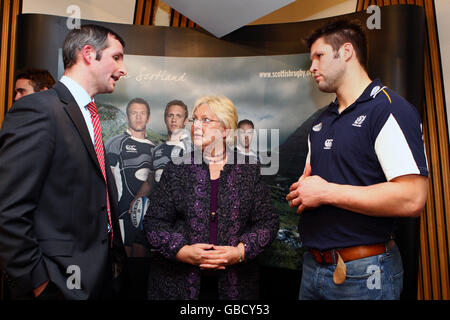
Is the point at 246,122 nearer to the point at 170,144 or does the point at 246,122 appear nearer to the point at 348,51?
the point at 170,144

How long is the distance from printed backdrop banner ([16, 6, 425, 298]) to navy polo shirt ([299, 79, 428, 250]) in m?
1.40

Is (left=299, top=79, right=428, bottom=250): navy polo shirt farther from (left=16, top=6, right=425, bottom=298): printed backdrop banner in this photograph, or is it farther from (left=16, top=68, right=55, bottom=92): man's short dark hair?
(left=16, top=68, right=55, bottom=92): man's short dark hair

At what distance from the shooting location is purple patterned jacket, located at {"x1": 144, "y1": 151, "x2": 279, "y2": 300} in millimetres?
2387

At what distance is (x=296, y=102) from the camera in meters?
3.40

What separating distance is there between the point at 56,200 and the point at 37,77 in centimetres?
190

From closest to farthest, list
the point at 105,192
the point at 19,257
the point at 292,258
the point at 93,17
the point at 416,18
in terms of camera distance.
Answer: the point at 19,257
the point at 105,192
the point at 416,18
the point at 292,258
the point at 93,17

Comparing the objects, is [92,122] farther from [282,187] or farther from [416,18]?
[416,18]

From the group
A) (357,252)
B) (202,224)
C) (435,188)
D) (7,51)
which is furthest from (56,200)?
(435,188)

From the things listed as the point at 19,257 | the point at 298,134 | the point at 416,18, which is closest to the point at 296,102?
the point at 298,134

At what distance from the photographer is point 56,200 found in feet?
5.53

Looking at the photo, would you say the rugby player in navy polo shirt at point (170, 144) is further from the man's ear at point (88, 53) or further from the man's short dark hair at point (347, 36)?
the man's short dark hair at point (347, 36)

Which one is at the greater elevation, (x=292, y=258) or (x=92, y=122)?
(x=92, y=122)

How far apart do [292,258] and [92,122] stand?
7.19 ft
